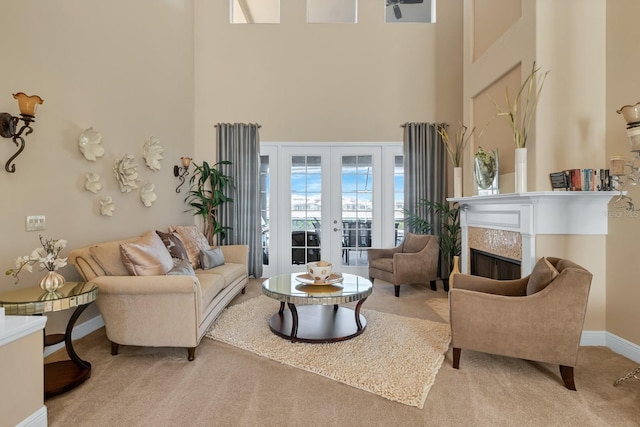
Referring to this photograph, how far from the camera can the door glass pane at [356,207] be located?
553 centimetres

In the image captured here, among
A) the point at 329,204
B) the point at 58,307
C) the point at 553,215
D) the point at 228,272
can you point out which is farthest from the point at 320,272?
the point at 329,204

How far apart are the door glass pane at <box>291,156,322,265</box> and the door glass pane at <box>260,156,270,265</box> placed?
415 millimetres

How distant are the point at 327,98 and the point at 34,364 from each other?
4.79 metres

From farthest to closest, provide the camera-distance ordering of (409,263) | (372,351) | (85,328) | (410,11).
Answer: (410,11), (409,263), (85,328), (372,351)

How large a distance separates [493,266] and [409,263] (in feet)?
3.38

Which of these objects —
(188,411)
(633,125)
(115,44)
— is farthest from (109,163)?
(633,125)

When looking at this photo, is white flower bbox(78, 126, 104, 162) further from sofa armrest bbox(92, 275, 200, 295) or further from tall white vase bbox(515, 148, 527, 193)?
tall white vase bbox(515, 148, 527, 193)

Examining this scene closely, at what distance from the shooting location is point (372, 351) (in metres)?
2.76

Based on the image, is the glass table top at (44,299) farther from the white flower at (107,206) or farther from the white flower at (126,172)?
the white flower at (126,172)

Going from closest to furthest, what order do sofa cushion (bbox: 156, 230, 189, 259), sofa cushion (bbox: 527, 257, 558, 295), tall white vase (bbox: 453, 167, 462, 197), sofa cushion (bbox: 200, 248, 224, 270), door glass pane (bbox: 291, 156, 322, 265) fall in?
sofa cushion (bbox: 527, 257, 558, 295), sofa cushion (bbox: 156, 230, 189, 259), sofa cushion (bbox: 200, 248, 224, 270), tall white vase (bbox: 453, 167, 462, 197), door glass pane (bbox: 291, 156, 322, 265)

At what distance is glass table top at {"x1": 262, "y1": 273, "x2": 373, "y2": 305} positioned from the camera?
9.27ft

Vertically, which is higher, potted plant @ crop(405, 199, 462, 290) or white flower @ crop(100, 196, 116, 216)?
white flower @ crop(100, 196, 116, 216)

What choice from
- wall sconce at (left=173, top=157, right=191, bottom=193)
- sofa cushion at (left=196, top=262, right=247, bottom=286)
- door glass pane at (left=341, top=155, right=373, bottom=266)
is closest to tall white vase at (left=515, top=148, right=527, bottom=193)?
door glass pane at (left=341, top=155, right=373, bottom=266)

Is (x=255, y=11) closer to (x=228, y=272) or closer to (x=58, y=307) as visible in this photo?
(x=228, y=272)
